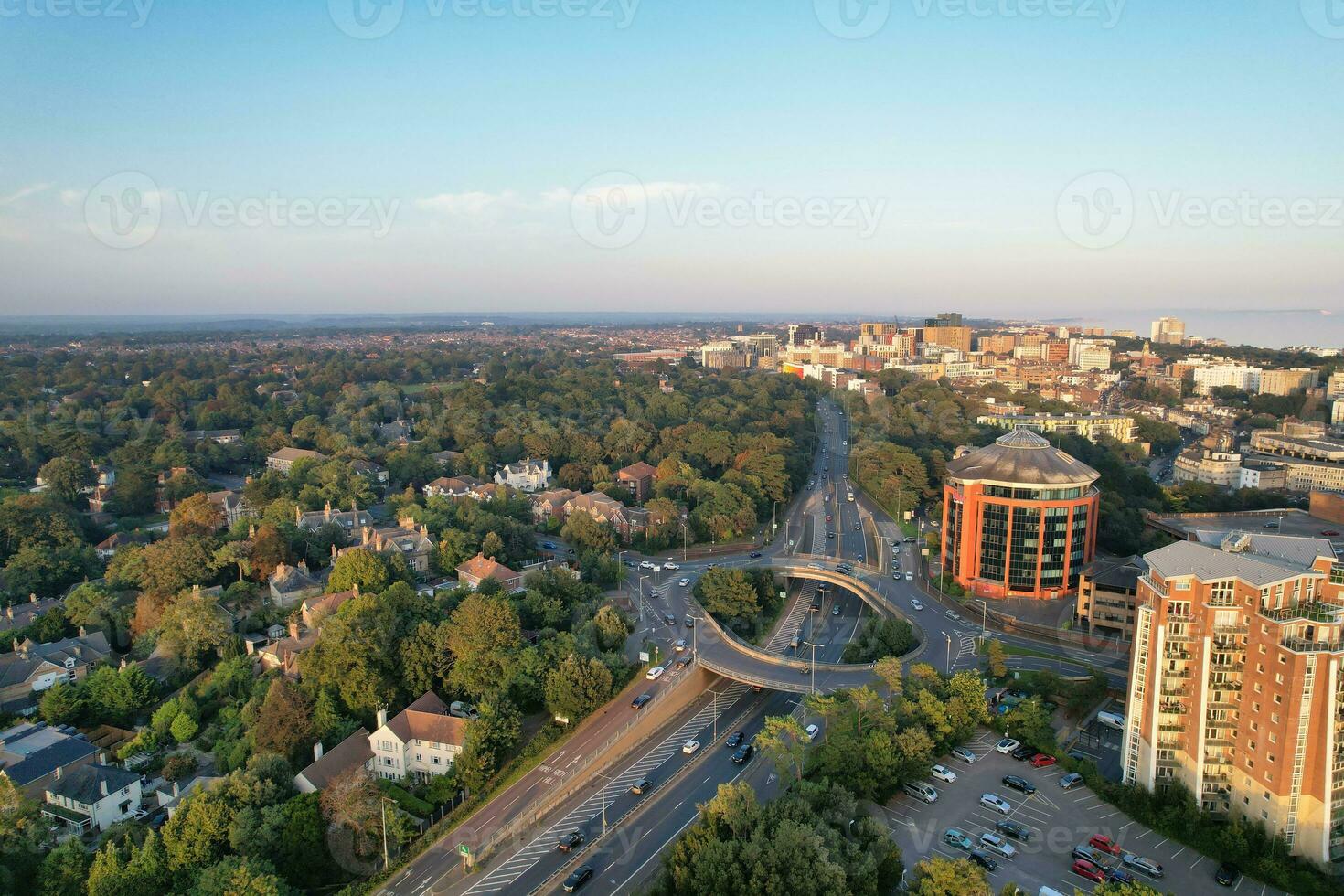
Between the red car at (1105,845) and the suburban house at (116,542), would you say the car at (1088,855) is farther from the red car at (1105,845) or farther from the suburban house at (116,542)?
the suburban house at (116,542)

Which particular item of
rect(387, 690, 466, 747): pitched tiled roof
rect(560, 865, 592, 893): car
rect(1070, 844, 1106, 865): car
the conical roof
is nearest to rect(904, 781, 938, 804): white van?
rect(1070, 844, 1106, 865): car

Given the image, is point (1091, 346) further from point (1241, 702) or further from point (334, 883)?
Result: point (334, 883)

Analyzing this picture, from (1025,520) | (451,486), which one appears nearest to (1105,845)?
(1025,520)

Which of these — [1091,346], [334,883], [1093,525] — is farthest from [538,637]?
[1091,346]

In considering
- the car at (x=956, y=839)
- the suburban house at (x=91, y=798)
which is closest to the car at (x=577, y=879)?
the car at (x=956, y=839)

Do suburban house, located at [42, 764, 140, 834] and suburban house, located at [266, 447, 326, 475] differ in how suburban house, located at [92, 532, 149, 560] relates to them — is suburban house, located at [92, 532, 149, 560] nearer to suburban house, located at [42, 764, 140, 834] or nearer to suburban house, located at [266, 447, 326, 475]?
suburban house, located at [266, 447, 326, 475]
